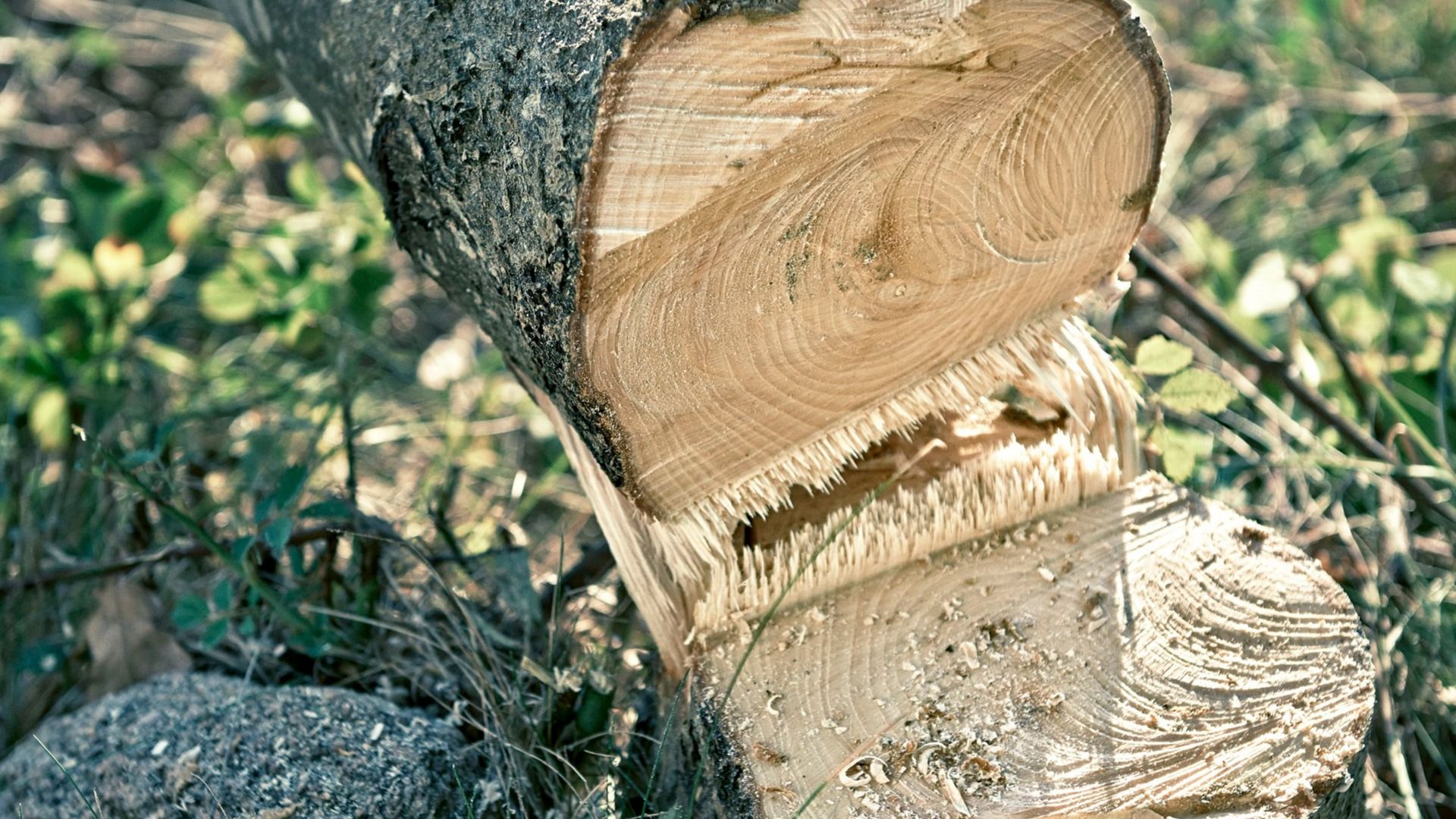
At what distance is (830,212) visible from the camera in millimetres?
1106

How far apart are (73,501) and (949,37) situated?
1844 millimetres

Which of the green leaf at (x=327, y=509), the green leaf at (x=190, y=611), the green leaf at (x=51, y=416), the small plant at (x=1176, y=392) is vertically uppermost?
the small plant at (x=1176, y=392)

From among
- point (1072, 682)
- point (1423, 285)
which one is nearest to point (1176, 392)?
point (1072, 682)

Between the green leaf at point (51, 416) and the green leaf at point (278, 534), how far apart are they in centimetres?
85

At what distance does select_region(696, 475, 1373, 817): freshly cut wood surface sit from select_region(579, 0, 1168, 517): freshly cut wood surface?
207 mm

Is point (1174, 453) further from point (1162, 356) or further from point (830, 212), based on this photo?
point (830, 212)

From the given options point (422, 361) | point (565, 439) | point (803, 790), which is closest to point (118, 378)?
point (422, 361)

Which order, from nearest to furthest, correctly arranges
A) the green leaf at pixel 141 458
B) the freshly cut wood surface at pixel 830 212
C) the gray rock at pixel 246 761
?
the freshly cut wood surface at pixel 830 212
the gray rock at pixel 246 761
the green leaf at pixel 141 458

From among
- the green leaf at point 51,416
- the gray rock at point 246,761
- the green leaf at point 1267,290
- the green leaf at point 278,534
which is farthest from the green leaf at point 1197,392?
the green leaf at point 51,416

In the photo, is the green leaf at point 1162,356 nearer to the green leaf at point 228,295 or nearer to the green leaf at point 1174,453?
the green leaf at point 1174,453

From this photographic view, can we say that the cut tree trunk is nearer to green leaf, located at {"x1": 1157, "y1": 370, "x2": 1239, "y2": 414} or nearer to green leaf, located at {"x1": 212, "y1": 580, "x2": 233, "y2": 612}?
green leaf, located at {"x1": 1157, "y1": 370, "x2": 1239, "y2": 414}

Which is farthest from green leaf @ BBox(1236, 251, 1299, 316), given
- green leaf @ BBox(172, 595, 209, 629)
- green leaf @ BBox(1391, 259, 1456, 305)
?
green leaf @ BBox(172, 595, 209, 629)

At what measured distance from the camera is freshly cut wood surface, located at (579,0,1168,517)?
39.1 inches

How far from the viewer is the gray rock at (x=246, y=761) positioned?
128cm
